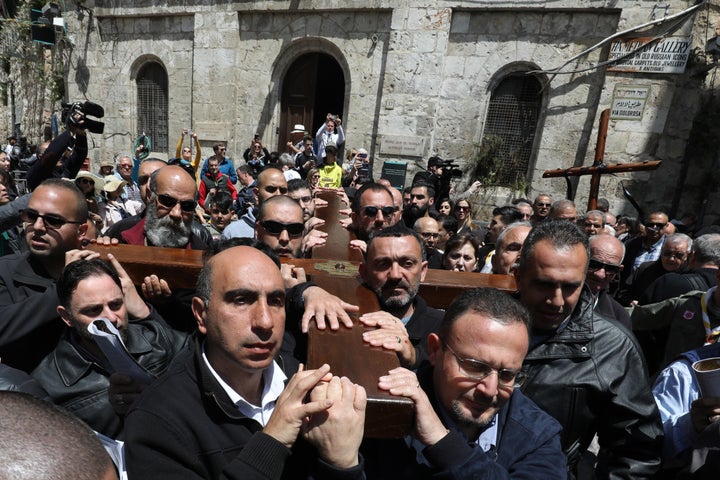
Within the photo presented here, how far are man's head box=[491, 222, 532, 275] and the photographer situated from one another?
7325mm

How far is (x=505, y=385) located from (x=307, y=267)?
3.26 feet

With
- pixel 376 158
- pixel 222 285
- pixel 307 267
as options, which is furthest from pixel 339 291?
pixel 376 158

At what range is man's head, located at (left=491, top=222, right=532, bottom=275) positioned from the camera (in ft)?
10.1

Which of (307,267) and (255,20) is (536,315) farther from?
(255,20)

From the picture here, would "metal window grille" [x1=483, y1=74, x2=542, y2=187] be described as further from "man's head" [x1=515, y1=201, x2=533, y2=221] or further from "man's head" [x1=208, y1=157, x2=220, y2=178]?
"man's head" [x1=208, y1=157, x2=220, y2=178]

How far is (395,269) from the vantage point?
2.04 meters

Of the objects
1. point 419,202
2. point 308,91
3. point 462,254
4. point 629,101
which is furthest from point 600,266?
point 308,91

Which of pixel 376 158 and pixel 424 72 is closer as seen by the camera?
pixel 424 72

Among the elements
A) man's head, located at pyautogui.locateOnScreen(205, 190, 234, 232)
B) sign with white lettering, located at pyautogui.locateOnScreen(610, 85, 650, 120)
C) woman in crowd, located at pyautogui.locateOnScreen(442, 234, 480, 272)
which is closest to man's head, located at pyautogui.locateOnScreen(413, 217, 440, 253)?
woman in crowd, located at pyautogui.locateOnScreen(442, 234, 480, 272)

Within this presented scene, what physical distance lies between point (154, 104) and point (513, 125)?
10.5 m

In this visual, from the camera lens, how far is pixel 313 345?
46.6 inches

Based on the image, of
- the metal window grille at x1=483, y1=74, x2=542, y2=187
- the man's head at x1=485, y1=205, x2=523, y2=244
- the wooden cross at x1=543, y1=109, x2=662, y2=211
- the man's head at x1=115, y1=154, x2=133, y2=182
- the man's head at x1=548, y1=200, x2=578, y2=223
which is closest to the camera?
the man's head at x1=485, y1=205, x2=523, y2=244

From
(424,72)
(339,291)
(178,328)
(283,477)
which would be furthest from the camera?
(424,72)

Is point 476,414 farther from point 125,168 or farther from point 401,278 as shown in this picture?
point 125,168
